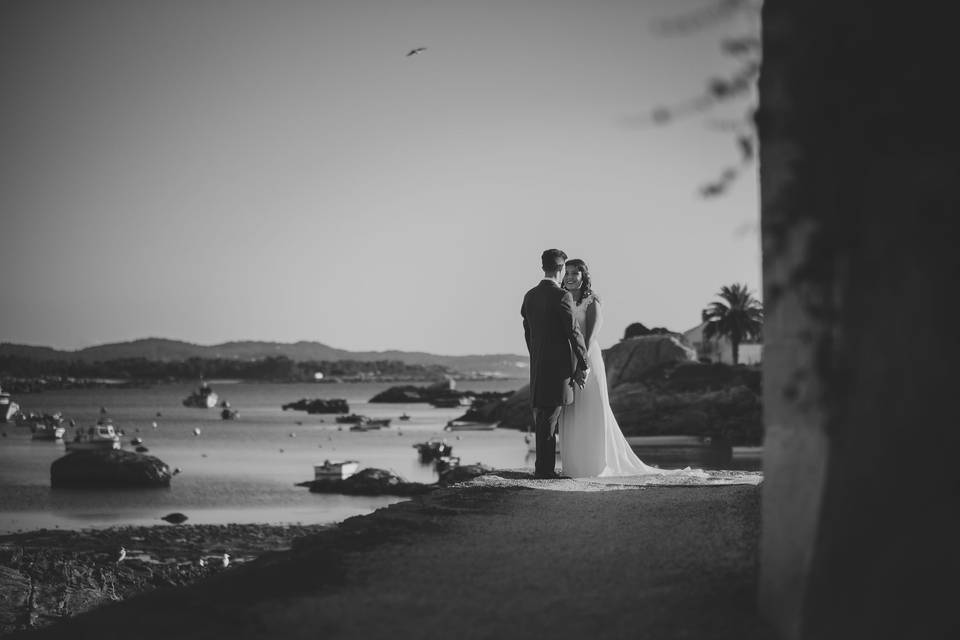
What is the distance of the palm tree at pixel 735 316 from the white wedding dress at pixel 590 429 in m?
68.1

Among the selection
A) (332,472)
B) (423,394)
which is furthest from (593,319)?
(423,394)

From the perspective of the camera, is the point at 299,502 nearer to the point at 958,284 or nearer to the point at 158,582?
the point at 158,582

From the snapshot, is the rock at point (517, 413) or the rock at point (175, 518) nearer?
the rock at point (175, 518)

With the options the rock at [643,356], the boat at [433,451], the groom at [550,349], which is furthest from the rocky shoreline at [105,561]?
the rock at [643,356]

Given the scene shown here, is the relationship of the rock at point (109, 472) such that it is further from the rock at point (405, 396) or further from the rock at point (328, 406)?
the rock at point (405, 396)

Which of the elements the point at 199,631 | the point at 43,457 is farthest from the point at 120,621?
the point at 43,457

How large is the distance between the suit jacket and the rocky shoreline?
3.80m

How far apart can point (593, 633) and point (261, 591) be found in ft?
6.50

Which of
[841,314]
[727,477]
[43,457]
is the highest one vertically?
[841,314]

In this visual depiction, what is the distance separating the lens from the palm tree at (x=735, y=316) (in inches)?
3113

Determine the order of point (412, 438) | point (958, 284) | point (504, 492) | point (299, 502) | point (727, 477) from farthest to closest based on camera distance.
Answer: point (412, 438)
point (299, 502)
point (727, 477)
point (504, 492)
point (958, 284)

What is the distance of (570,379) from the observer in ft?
39.4

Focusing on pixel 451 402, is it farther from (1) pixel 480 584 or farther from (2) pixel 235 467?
(1) pixel 480 584

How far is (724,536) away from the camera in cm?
723
